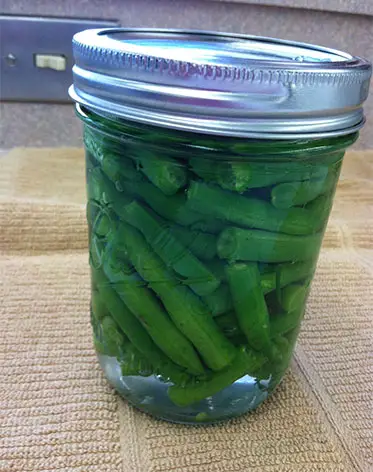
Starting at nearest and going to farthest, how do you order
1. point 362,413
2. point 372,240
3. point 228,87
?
1. point 228,87
2. point 362,413
3. point 372,240

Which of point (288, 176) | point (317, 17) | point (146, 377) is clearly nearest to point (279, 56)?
point (288, 176)

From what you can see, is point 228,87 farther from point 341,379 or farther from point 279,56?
point 341,379

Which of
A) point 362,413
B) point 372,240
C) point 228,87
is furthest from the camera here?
point 372,240

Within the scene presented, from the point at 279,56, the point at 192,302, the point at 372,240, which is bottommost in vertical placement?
the point at 372,240

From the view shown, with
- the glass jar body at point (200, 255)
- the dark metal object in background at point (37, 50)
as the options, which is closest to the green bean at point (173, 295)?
the glass jar body at point (200, 255)

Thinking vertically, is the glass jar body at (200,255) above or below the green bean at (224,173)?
below

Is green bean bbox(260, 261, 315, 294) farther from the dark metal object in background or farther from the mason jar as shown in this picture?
the dark metal object in background

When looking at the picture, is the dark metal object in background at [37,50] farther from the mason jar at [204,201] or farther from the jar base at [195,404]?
the jar base at [195,404]

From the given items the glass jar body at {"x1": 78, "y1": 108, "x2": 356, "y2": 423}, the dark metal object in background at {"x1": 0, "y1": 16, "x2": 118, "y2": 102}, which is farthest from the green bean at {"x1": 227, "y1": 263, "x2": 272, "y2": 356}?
the dark metal object in background at {"x1": 0, "y1": 16, "x2": 118, "y2": 102}
